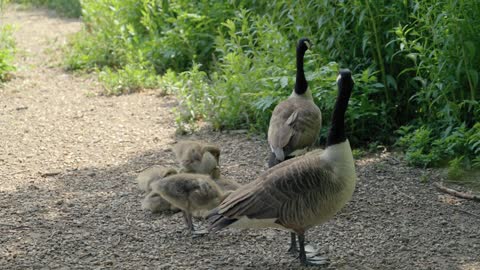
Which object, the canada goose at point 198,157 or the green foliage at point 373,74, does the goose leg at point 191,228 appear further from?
the green foliage at point 373,74

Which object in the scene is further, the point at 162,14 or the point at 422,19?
the point at 162,14

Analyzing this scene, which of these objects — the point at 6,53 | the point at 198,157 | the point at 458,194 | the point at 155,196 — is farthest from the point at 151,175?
the point at 6,53

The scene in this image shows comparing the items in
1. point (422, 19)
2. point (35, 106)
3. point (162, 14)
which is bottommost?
point (35, 106)

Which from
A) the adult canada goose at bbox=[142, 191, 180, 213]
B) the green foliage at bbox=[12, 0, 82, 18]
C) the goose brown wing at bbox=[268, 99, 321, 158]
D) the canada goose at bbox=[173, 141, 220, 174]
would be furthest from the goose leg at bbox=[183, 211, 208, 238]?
the green foliage at bbox=[12, 0, 82, 18]

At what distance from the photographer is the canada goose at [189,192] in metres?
5.92

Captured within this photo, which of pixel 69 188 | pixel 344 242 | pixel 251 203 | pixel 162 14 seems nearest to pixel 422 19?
pixel 344 242

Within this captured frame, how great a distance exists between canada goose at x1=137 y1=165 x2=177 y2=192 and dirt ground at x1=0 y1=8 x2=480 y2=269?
20cm

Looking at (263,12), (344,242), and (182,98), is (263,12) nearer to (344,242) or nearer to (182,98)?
(182,98)

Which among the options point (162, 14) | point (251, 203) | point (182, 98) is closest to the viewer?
point (251, 203)

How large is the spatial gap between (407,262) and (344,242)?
564 millimetres

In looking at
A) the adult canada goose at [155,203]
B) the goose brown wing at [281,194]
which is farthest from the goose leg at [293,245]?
the adult canada goose at [155,203]

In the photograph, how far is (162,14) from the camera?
462 inches

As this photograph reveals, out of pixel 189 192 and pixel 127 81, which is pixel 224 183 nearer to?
pixel 189 192

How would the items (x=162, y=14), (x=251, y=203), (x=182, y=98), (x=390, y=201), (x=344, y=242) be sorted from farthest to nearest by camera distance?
(x=162, y=14) → (x=182, y=98) → (x=390, y=201) → (x=344, y=242) → (x=251, y=203)
